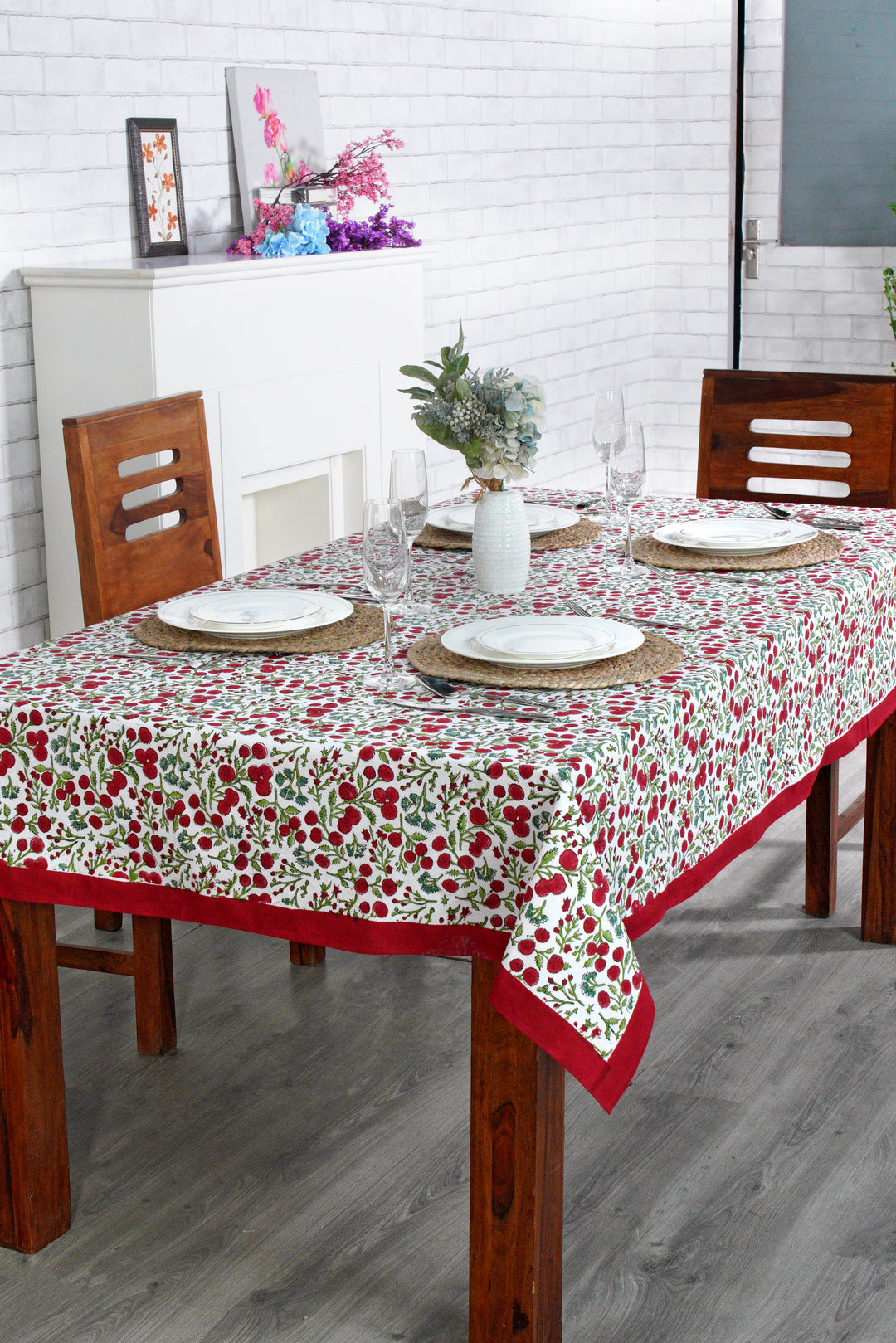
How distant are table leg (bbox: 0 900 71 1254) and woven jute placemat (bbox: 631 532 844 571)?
1.12 m

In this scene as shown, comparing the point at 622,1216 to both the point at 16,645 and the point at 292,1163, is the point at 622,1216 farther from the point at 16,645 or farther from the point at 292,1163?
the point at 16,645

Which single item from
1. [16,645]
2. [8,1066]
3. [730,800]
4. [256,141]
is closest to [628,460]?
[730,800]

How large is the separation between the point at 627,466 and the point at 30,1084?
4.28 feet

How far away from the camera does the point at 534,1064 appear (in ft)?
5.38

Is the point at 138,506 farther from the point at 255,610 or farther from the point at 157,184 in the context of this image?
the point at 157,184

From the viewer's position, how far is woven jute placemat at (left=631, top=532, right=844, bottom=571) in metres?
2.45

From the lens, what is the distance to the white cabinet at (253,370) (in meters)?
3.54

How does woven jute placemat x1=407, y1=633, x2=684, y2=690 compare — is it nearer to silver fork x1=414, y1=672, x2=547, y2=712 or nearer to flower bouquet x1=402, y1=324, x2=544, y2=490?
silver fork x1=414, y1=672, x2=547, y2=712

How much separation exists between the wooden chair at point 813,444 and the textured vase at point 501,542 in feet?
3.16

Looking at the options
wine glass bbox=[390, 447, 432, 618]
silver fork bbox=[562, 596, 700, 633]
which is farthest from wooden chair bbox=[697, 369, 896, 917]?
wine glass bbox=[390, 447, 432, 618]

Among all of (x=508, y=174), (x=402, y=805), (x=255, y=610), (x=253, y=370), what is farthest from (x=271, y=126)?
(x=402, y=805)

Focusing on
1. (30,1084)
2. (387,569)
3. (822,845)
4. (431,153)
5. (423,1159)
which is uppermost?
(431,153)

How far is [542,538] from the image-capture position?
2.71 meters

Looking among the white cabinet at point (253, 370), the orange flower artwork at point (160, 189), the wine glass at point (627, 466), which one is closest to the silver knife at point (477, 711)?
the wine glass at point (627, 466)
